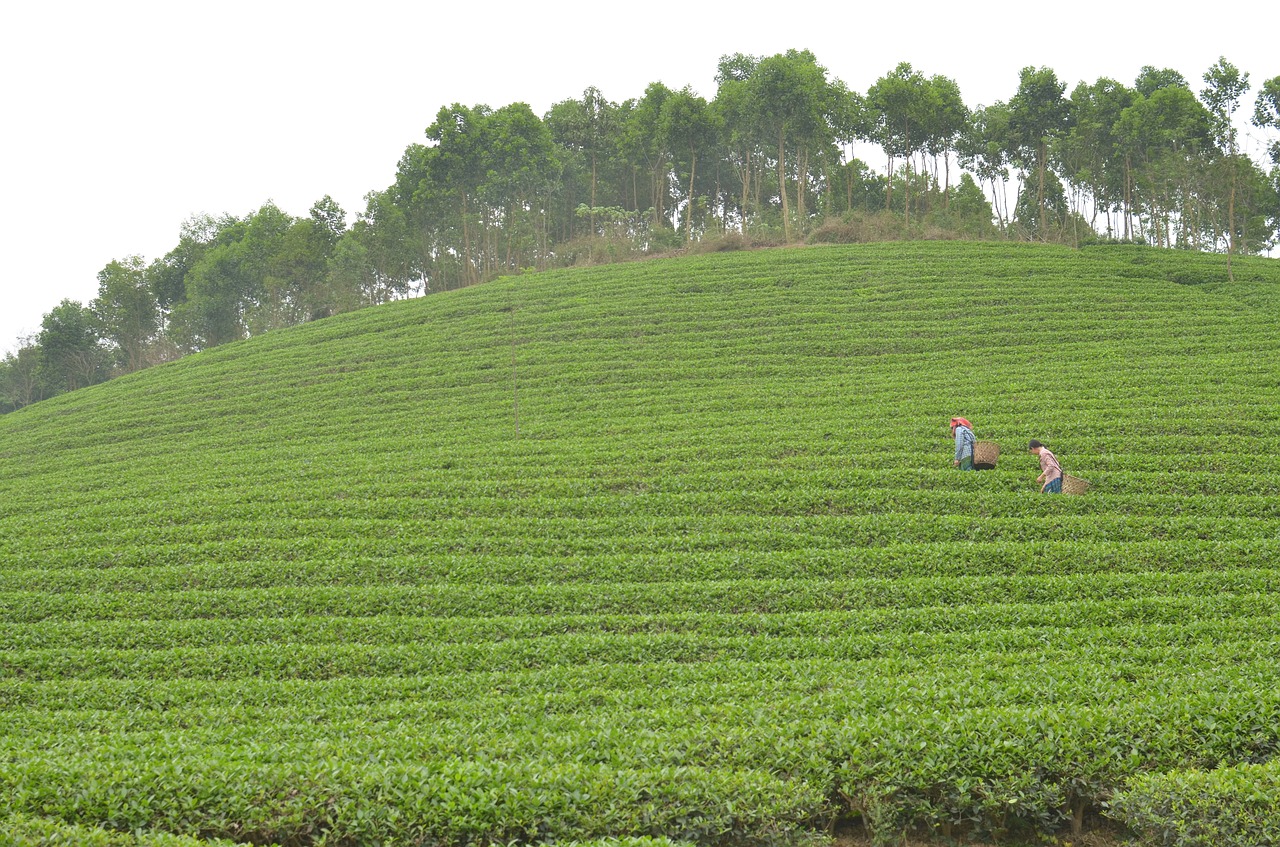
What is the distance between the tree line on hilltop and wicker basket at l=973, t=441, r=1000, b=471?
31821mm

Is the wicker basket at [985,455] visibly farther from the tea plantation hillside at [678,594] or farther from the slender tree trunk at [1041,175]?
the slender tree trunk at [1041,175]

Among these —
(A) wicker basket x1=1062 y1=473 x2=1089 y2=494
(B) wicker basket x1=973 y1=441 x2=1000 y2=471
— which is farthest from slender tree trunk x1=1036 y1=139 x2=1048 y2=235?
(A) wicker basket x1=1062 y1=473 x2=1089 y2=494

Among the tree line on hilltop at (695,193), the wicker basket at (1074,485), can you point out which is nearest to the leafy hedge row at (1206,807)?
the wicker basket at (1074,485)

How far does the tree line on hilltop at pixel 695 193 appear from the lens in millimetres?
49500

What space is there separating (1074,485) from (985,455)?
180 centimetres

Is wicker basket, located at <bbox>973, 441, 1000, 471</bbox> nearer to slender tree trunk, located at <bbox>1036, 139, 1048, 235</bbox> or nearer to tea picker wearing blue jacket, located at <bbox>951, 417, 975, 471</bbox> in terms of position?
tea picker wearing blue jacket, located at <bbox>951, 417, 975, 471</bbox>

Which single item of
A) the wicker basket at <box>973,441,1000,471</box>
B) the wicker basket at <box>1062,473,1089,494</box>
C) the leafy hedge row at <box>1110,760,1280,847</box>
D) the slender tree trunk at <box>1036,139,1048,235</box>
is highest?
the slender tree trunk at <box>1036,139,1048,235</box>

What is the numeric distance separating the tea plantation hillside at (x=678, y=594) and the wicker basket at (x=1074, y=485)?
38cm

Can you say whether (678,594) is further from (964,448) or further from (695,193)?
(695,193)

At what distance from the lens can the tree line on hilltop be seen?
49500 millimetres

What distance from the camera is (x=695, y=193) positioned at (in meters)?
71.7

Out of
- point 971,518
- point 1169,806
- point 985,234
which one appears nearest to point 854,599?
point 971,518

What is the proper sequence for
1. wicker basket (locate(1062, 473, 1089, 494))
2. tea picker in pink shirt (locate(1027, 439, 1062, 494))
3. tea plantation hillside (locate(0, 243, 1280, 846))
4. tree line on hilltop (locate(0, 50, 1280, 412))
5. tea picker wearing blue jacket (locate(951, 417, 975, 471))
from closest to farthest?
tea plantation hillside (locate(0, 243, 1280, 846)) → wicker basket (locate(1062, 473, 1089, 494)) → tea picker in pink shirt (locate(1027, 439, 1062, 494)) → tea picker wearing blue jacket (locate(951, 417, 975, 471)) → tree line on hilltop (locate(0, 50, 1280, 412))

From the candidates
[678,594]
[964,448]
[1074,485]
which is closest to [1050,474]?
[1074,485]
